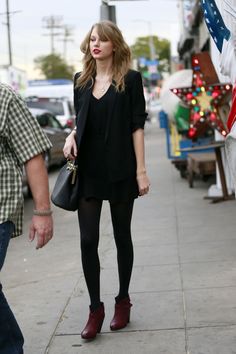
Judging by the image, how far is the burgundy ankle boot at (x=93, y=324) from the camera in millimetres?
4320

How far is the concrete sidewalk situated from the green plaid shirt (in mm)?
1355

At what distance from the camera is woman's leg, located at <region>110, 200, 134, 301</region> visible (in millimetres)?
4348

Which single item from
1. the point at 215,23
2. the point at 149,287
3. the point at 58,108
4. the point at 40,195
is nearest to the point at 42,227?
the point at 40,195

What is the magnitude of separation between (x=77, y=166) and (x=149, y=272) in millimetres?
1983

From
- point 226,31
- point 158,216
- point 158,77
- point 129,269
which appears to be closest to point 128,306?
point 129,269

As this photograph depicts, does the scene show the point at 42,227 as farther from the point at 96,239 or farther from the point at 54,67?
the point at 54,67

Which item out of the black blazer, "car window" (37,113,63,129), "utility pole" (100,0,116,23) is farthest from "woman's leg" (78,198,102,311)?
"car window" (37,113,63,129)

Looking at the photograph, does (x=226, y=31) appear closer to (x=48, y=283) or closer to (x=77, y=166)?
(x=77, y=166)

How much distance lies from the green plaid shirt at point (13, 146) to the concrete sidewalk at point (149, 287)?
1.36 metres

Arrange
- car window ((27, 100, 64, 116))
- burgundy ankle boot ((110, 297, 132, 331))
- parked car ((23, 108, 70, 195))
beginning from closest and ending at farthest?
1. burgundy ankle boot ((110, 297, 132, 331))
2. parked car ((23, 108, 70, 195))
3. car window ((27, 100, 64, 116))

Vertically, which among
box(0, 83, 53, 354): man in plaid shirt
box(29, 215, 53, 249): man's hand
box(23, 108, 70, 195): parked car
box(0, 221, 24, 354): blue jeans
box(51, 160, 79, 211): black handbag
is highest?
box(0, 83, 53, 354): man in plaid shirt

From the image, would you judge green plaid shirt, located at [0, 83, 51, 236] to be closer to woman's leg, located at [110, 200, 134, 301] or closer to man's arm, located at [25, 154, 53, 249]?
man's arm, located at [25, 154, 53, 249]

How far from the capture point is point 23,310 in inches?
205

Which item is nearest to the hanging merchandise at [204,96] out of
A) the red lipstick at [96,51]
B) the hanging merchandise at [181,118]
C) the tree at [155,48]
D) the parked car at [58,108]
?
the hanging merchandise at [181,118]
